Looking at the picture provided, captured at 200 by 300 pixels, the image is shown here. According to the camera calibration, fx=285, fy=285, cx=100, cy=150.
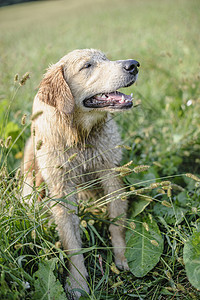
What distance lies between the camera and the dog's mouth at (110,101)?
2.55 meters

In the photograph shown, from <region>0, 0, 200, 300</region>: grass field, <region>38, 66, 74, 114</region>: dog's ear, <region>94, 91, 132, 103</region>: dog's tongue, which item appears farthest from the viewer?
<region>94, 91, 132, 103</region>: dog's tongue

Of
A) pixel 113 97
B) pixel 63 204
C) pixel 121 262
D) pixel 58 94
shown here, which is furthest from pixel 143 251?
pixel 58 94

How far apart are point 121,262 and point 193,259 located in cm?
86

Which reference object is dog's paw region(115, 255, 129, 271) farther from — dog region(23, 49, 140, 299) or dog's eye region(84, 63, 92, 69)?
dog's eye region(84, 63, 92, 69)

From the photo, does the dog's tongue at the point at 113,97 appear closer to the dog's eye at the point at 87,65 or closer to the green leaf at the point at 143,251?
the dog's eye at the point at 87,65

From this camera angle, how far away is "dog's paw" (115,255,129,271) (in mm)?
2667

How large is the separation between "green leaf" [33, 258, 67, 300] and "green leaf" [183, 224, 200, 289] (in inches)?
35.5

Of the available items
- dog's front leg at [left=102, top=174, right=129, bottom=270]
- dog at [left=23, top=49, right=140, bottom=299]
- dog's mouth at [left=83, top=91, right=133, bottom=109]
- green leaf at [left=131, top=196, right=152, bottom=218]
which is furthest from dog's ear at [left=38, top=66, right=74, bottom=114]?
green leaf at [left=131, top=196, right=152, bottom=218]

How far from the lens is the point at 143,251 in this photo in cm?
246

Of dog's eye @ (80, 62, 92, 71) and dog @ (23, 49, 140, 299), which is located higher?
dog's eye @ (80, 62, 92, 71)

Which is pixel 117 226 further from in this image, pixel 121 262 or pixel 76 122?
pixel 76 122

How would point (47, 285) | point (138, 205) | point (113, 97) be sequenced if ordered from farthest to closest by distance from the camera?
point (138, 205), point (113, 97), point (47, 285)

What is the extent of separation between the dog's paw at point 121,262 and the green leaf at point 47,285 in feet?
2.59

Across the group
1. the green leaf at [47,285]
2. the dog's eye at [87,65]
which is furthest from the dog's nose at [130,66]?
the green leaf at [47,285]
